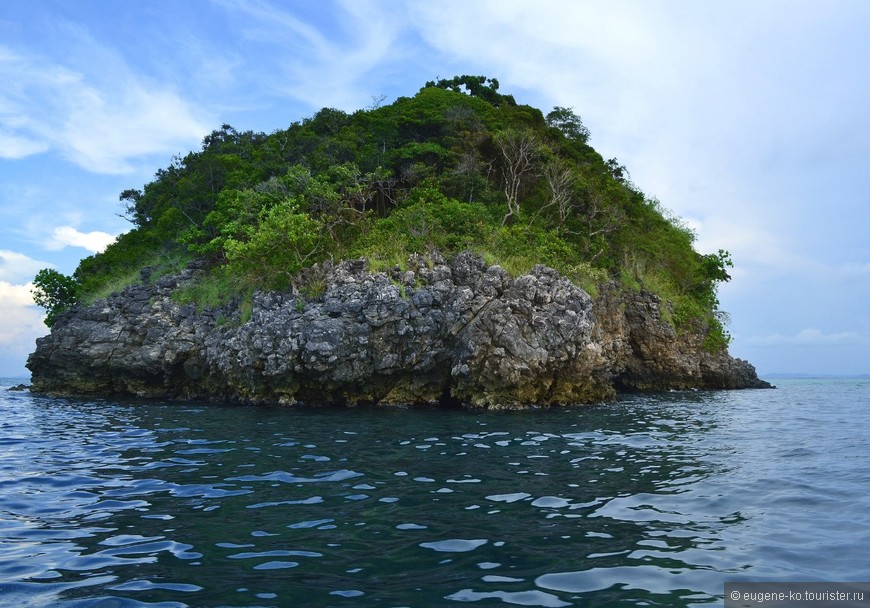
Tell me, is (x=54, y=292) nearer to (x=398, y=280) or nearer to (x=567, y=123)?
(x=398, y=280)

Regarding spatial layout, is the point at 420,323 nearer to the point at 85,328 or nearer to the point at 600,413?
the point at 600,413

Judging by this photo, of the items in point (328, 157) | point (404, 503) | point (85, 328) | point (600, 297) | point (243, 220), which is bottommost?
point (404, 503)

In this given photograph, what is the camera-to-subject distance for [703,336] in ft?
120

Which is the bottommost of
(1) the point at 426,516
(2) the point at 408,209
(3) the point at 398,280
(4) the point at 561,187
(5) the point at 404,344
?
(1) the point at 426,516

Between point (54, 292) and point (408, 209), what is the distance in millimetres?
24718

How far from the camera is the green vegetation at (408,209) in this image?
2661cm

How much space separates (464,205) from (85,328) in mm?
19930

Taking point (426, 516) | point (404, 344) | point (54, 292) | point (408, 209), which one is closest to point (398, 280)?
point (404, 344)

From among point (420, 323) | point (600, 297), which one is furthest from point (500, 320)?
point (600, 297)

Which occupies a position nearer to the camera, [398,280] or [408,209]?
[398,280]

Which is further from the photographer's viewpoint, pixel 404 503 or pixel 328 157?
pixel 328 157

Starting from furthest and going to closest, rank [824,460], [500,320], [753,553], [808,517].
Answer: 1. [500,320]
2. [824,460]
3. [808,517]
4. [753,553]

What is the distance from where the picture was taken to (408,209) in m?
28.0

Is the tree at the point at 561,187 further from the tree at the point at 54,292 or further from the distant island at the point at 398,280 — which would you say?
the tree at the point at 54,292
